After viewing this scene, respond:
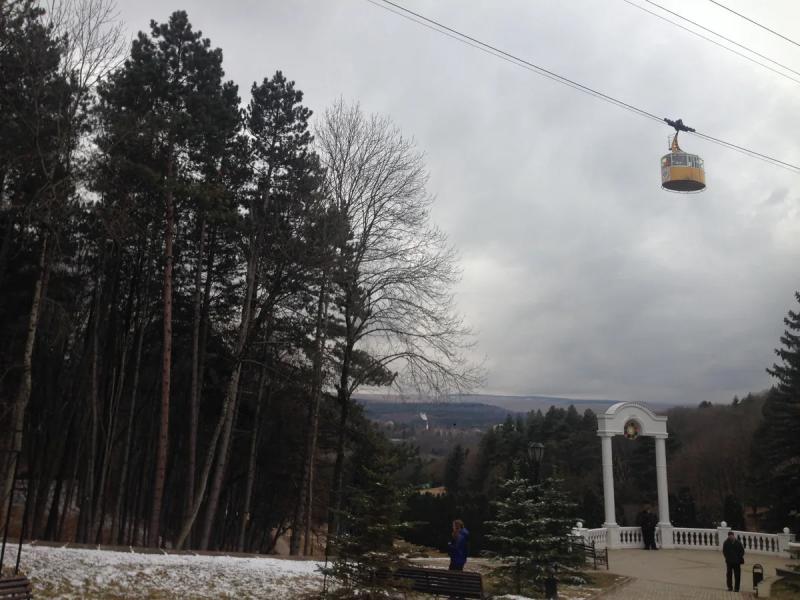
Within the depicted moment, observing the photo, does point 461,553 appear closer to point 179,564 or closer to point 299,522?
point 179,564

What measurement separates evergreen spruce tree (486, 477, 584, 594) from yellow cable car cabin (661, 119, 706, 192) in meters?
7.04

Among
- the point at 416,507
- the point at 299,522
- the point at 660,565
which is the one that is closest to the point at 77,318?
the point at 299,522

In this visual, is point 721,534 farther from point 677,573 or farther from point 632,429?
point 677,573

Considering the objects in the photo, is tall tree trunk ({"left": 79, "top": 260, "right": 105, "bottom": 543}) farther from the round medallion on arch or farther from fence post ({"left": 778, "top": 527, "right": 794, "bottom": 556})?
fence post ({"left": 778, "top": 527, "right": 794, "bottom": 556})

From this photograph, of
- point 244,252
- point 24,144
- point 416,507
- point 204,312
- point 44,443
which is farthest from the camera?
point 416,507

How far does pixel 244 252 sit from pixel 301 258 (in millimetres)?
2628

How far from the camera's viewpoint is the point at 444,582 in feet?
32.0

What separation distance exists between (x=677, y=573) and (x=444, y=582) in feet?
31.6

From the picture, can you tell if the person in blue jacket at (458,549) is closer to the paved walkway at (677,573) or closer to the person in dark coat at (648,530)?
the paved walkway at (677,573)

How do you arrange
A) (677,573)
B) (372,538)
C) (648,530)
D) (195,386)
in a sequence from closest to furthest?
(372,538) < (677,573) < (195,386) < (648,530)

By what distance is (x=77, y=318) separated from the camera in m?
20.0

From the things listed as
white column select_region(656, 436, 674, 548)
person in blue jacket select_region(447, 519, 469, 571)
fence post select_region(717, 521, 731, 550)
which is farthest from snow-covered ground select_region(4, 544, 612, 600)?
fence post select_region(717, 521, 731, 550)

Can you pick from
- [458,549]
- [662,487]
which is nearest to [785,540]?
[662,487]

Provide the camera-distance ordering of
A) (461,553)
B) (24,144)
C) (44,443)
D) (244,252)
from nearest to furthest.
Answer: (461,553)
(24,144)
(244,252)
(44,443)
